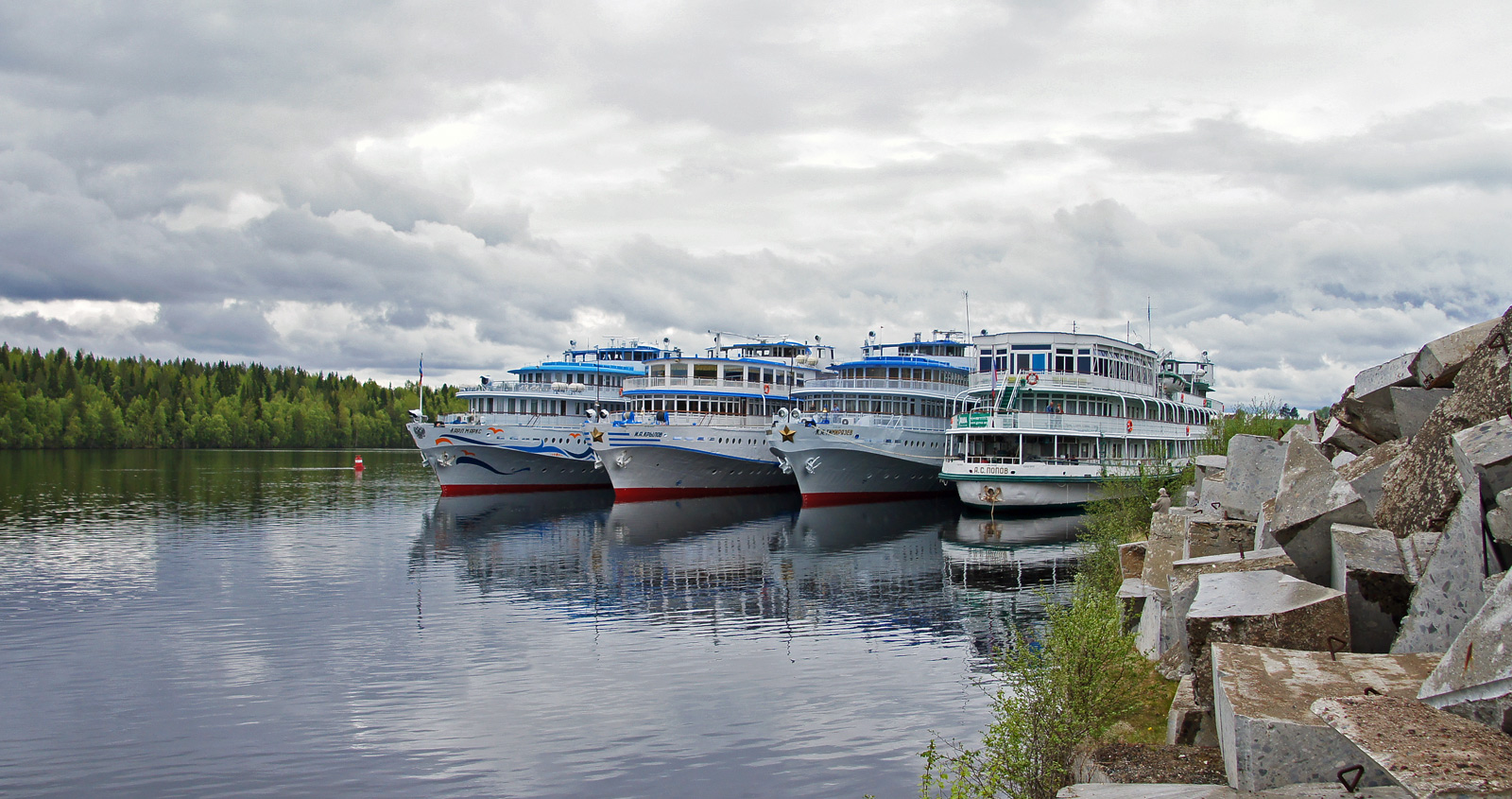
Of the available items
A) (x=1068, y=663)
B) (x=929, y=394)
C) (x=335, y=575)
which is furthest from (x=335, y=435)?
(x=1068, y=663)

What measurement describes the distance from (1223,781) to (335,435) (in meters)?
158

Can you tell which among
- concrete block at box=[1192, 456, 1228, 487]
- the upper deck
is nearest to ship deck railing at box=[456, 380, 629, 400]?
the upper deck

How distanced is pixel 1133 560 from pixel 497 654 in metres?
12.7

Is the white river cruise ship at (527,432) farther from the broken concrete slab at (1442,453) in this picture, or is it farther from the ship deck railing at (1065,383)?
the broken concrete slab at (1442,453)

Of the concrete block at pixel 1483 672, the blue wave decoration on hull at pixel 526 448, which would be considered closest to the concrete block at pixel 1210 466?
the concrete block at pixel 1483 672

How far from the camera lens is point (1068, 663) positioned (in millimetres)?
10906

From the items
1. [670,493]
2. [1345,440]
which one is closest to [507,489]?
[670,493]

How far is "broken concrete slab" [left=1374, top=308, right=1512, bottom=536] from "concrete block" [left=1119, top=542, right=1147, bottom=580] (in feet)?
26.5

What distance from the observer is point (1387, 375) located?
1241 cm

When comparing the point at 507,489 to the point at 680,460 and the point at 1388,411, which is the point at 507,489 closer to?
the point at 680,460

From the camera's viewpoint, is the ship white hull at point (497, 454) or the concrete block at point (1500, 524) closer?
the concrete block at point (1500, 524)

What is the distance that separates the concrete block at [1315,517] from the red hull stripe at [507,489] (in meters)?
56.1

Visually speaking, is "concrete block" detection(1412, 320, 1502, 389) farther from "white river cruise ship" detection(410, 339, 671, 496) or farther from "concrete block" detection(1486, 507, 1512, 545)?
"white river cruise ship" detection(410, 339, 671, 496)

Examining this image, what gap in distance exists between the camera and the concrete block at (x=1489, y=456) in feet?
25.8
